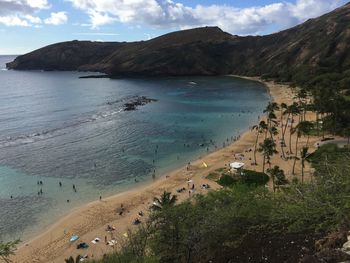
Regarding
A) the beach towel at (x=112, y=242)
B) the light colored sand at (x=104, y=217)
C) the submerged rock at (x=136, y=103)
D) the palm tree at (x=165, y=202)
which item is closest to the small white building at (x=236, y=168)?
the light colored sand at (x=104, y=217)

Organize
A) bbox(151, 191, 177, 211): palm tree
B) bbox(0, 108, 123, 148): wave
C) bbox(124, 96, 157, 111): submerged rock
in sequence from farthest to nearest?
bbox(124, 96, 157, 111): submerged rock → bbox(0, 108, 123, 148): wave → bbox(151, 191, 177, 211): palm tree

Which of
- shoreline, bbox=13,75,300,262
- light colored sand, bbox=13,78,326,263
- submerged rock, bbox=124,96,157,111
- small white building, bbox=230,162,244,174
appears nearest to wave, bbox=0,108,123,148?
submerged rock, bbox=124,96,157,111

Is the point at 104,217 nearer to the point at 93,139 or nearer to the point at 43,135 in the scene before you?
the point at 93,139

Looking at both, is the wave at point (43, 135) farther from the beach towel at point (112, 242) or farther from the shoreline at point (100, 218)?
the beach towel at point (112, 242)

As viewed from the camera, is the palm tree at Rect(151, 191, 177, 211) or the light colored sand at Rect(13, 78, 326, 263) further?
the light colored sand at Rect(13, 78, 326, 263)

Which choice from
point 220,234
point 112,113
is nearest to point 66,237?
point 220,234

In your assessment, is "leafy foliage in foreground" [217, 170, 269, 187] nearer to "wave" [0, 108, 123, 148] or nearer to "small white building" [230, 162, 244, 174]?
"small white building" [230, 162, 244, 174]

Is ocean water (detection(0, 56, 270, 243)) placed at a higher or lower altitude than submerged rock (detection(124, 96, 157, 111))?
lower
